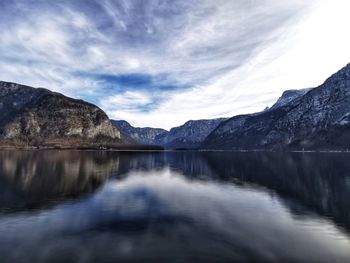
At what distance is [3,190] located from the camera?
203 feet

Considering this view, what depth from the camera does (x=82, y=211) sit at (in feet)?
150

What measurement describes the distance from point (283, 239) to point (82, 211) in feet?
98.0

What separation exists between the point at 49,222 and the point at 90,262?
1631 centimetres

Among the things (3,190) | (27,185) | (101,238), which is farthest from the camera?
(27,185)

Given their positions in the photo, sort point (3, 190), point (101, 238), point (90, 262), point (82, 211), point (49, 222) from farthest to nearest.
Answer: point (3, 190) → point (82, 211) → point (49, 222) → point (101, 238) → point (90, 262)

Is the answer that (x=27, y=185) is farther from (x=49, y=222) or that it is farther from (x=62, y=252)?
(x=62, y=252)

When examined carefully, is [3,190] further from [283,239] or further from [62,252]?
[283,239]

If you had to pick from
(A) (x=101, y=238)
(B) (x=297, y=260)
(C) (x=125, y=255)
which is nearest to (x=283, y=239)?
(B) (x=297, y=260)

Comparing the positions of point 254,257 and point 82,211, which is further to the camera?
point 82,211

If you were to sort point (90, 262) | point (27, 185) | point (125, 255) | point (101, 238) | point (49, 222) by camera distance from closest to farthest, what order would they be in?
point (90, 262) → point (125, 255) → point (101, 238) → point (49, 222) → point (27, 185)

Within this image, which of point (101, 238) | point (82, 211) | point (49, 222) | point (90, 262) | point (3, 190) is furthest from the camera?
point (3, 190)

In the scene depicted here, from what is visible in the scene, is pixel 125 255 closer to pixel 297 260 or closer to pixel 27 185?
pixel 297 260

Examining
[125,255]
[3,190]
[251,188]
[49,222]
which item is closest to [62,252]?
[125,255]

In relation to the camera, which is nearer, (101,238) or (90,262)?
(90,262)
